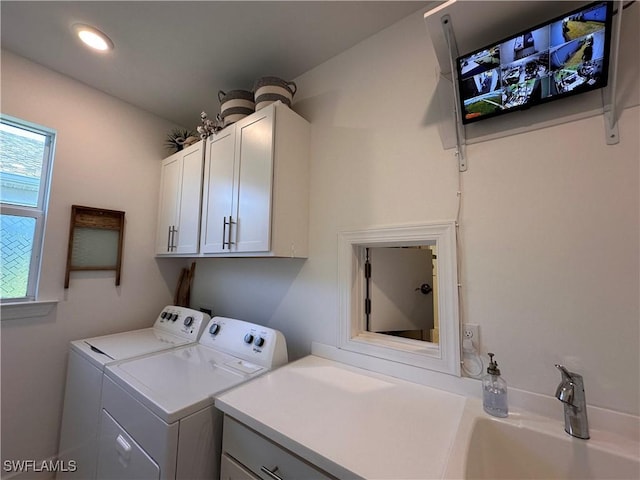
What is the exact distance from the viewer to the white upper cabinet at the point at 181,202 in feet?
6.62

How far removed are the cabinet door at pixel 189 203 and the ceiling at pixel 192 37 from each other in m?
0.53

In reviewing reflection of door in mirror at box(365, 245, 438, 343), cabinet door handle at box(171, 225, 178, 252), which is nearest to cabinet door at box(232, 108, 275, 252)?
reflection of door in mirror at box(365, 245, 438, 343)

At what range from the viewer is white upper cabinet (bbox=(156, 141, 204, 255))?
2.02m

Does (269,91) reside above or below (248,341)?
above

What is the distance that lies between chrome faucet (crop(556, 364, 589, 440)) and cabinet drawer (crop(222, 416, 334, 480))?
31.2 inches

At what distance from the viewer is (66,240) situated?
6.31 feet

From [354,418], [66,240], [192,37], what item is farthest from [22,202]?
[354,418]

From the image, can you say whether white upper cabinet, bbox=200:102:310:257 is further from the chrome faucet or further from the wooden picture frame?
the chrome faucet

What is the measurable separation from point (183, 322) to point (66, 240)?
1.00m

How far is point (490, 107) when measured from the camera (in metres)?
1.10

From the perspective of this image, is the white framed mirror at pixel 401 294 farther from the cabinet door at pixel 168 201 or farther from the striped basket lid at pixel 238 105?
the cabinet door at pixel 168 201

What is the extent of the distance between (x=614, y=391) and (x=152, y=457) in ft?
5.49

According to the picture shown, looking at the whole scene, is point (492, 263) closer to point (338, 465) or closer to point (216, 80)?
point (338, 465)

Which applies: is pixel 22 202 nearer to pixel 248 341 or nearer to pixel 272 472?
pixel 248 341
